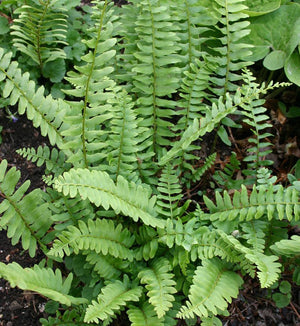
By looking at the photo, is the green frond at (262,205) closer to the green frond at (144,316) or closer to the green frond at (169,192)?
the green frond at (169,192)

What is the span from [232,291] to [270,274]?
0.24 m

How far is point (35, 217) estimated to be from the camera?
7.55ft

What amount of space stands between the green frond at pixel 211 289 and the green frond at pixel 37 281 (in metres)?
0.57

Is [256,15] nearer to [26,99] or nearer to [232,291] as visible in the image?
[26,99]

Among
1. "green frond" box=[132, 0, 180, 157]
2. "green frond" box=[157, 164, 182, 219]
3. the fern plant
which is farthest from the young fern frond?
"green frond" box=[157, 164, 182, 219]

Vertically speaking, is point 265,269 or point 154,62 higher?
point 154,62

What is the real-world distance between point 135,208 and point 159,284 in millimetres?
426

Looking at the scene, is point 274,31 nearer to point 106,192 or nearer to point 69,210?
point 106,192

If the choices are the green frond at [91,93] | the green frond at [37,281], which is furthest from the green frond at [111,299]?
the green frond at [91,93]

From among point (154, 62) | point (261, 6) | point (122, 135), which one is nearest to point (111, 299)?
point (122, 135)

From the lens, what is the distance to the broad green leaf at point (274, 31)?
3.00 meters

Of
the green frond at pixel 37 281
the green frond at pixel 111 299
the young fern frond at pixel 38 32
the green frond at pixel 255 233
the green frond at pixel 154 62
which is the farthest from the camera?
the young fern frond at pixel 38 32

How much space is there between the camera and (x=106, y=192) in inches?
80.0

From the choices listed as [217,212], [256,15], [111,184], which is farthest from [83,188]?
[256,15]
